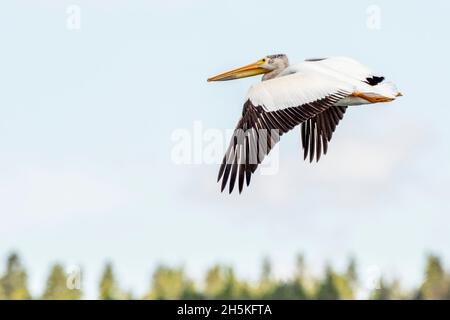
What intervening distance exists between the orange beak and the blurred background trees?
70035 mm

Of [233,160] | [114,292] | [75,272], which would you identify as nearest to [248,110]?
[233,160]

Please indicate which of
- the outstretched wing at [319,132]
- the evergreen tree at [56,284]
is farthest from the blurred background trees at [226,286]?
the outstretched wing at [319,132]

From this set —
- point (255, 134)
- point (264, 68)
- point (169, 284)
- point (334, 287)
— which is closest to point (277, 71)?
point (264, 68)

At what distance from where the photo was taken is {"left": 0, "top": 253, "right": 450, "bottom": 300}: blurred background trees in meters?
96.0

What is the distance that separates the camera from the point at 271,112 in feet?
53.2

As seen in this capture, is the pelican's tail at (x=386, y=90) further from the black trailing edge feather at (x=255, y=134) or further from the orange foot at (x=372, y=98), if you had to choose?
the black trailing edge feather at (x=255, y=134)

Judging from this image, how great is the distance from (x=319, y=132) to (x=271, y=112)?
3.12m

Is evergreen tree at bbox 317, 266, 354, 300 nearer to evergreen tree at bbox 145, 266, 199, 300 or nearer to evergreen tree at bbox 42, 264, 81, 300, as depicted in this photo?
evergreen tree at bbox 145, 266, 199, 300

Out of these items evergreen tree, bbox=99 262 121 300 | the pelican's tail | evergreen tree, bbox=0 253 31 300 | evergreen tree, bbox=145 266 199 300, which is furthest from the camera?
evergreen tree, bbox=145 266 199 300

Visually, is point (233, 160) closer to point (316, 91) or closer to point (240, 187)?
point (240, 187)

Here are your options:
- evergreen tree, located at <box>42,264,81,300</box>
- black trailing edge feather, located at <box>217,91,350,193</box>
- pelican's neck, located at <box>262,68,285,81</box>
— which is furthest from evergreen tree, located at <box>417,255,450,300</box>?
black trailing edge feather, located at <box>217,91,350,193</box>

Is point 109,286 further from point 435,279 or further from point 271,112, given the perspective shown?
point 271,112
